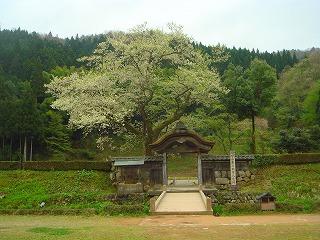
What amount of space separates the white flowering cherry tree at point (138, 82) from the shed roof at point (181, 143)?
7.60 ft

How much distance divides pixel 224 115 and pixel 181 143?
1232 centimetres

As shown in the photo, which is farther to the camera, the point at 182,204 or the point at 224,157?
the point at 224,157

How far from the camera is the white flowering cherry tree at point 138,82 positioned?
84.8ft

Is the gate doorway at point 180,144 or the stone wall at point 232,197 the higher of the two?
the gate doorway at point 180,144

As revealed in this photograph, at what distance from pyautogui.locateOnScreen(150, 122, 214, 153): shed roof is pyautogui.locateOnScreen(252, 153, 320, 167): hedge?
3.38 meters

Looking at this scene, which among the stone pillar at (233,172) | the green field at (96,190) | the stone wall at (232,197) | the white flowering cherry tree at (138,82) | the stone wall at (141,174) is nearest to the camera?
the green field at (96,190)

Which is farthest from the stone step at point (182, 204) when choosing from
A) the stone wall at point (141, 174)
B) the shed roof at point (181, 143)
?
the shed roof at point (181, 143)

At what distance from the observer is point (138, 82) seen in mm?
25969

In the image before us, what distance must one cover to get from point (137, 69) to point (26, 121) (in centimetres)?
2093

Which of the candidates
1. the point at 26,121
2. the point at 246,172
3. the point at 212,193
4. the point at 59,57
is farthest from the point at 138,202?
the point at 59,57

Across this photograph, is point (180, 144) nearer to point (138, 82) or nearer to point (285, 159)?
point (138, 82)

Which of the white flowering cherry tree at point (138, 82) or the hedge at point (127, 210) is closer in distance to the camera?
the hedge at point (127, 210)

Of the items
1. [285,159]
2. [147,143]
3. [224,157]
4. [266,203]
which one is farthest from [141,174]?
[285,159]

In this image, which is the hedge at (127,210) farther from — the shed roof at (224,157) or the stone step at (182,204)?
the shed roof at (224,157)
